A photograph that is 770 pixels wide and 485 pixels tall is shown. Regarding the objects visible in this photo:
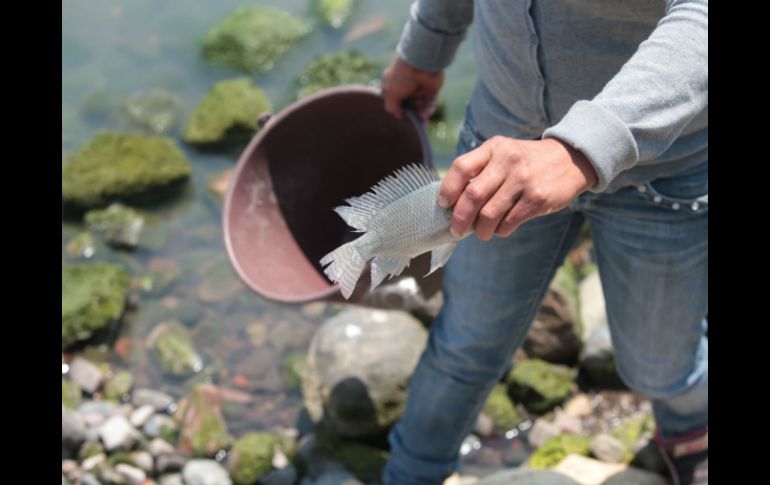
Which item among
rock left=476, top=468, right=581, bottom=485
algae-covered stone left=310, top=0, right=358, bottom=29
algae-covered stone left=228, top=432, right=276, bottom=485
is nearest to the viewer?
rock left=476, top=468, right=581, bottom=485

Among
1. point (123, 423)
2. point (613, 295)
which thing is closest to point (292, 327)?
point (123, 423)

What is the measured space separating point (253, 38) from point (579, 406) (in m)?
3.46

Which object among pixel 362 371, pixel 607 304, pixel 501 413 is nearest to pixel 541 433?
pixel 501 413

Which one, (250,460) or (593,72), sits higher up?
(593,72)

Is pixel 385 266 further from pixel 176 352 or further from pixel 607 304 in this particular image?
pixel 176 352

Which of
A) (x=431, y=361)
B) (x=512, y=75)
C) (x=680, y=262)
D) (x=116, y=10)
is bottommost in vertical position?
(x=116, y=10)

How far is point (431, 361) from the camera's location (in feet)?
9.39

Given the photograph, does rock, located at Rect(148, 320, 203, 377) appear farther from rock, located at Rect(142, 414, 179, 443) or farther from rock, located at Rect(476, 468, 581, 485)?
rock, located at Rect(476, 468, 581, 485)

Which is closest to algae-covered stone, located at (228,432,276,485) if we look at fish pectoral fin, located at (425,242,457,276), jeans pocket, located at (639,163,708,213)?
jeans pocket, located at (639,163,708,213)

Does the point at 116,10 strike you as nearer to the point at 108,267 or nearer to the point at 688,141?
the point at 108,267

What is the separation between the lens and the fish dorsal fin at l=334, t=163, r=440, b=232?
174cm

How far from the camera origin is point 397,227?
1.72 m

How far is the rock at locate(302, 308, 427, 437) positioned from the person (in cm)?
57

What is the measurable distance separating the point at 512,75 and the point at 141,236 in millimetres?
3254
